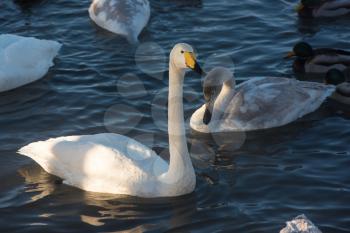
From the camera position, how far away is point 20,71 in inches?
539

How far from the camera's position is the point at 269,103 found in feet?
41.5

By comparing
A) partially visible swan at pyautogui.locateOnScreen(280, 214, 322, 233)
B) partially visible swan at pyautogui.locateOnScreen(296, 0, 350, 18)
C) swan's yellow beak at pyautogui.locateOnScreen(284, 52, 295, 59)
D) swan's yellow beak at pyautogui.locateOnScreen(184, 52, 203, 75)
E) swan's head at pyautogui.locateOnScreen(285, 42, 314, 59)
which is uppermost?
swan's yellow beak at pyautogui.locateOnScreen(184, 52, 203, 75)

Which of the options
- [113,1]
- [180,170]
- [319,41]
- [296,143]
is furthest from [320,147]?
[113,1]

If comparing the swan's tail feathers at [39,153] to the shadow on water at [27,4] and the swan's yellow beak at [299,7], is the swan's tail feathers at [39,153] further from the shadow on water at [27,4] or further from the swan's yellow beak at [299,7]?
the swan's yellow beak at [299,7]

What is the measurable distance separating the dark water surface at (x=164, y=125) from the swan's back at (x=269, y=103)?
20cm

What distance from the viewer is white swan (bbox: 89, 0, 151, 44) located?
15.6 metres

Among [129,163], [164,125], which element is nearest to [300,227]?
[129,163]

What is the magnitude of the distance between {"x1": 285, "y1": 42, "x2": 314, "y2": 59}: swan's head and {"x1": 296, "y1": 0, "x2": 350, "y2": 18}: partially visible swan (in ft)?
7.05

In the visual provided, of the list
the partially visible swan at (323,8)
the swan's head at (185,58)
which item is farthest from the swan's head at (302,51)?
the swan's head at (185,58)

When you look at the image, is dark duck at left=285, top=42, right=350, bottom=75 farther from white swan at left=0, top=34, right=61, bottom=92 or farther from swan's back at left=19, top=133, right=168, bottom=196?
swan's back at left=19, top=133, right=168, bottom=196

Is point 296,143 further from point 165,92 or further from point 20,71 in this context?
point 20,71

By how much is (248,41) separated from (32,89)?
13.7ft

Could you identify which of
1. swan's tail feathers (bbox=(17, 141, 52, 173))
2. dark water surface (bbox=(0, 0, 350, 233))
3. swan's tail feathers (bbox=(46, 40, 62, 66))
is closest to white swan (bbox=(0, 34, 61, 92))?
swan's tail feathers (bbox=(46, 40, 62, 66))

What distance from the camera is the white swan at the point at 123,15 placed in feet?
51.2
